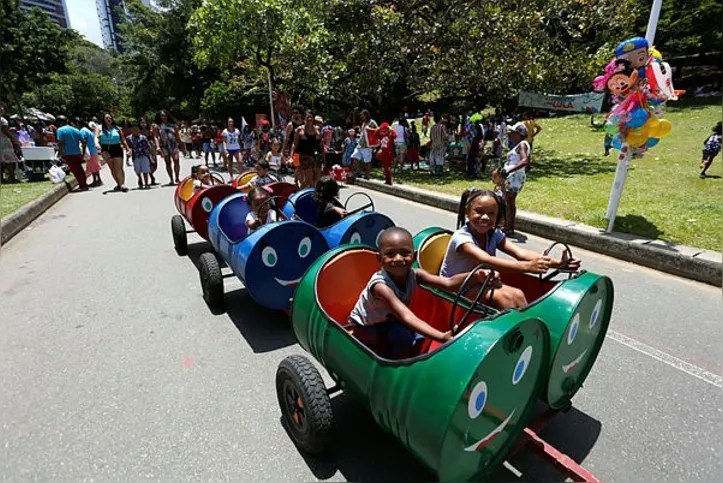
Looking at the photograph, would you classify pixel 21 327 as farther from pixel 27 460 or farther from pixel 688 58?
pixel 688 58

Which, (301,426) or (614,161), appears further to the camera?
(614,161)

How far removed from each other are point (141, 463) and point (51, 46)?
27895 millimetres

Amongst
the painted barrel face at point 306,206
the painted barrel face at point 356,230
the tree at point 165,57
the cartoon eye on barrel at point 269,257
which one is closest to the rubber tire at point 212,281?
the cartoon eye on barrel at point 269,257

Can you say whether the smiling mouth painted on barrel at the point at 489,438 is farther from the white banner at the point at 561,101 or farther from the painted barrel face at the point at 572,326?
the white banner at the point at 561,101

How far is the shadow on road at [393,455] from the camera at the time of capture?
224 cm

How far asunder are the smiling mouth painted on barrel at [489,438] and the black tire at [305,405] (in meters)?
0.78

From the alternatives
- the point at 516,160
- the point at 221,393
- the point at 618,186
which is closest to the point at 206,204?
the point at 221,393

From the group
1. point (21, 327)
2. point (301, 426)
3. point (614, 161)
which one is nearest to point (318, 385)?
point (301, 426)

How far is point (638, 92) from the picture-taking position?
536cm

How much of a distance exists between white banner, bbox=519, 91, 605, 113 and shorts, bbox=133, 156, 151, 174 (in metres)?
20.7

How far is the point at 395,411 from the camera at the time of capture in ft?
6.10

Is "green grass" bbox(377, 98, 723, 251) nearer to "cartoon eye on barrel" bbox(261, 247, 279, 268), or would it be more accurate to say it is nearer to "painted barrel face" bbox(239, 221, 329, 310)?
"painted barrel face" bbox(239, 221, 329, 310)

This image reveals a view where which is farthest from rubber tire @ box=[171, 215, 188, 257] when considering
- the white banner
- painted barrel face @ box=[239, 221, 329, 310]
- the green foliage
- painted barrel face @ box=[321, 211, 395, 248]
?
the green foliage

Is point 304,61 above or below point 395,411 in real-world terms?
above
